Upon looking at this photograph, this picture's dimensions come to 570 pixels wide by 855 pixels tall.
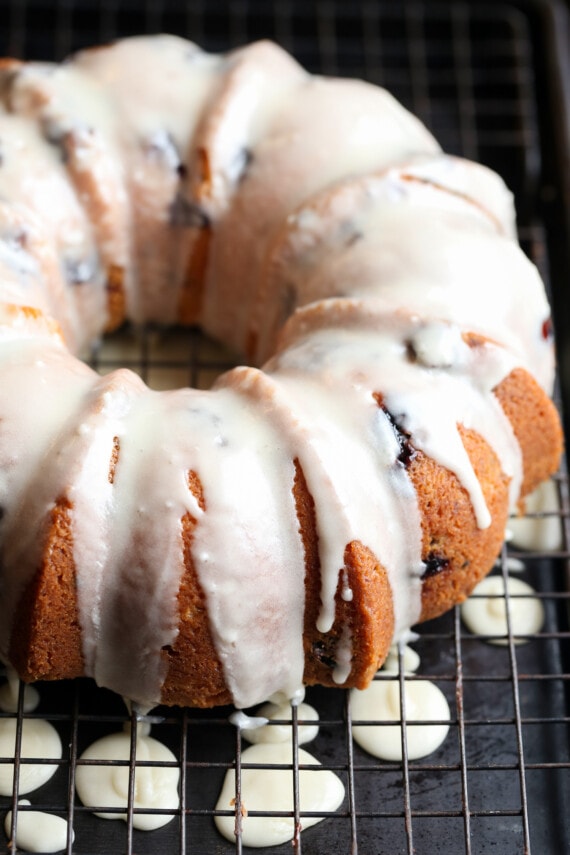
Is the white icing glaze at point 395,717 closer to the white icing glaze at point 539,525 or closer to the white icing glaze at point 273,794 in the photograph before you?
the white icing glaze at point 273,794

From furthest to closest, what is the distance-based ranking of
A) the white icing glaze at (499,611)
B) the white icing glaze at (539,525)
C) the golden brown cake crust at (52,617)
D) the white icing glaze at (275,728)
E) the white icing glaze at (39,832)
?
the white icing glaze at (539,525) → the white icing glaze at (499,611) → the white icing glaze at (275,728) → the white icing glaze at (39,832) → the golden brown cake crust at (52,617)

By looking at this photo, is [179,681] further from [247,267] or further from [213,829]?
[247,267]

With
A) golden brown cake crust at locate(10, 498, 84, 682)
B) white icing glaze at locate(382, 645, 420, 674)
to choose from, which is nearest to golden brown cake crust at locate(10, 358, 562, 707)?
golden brown cake crust at locate(10, 498, 84, 682)

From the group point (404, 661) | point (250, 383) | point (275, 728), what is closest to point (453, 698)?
point (404, 661)

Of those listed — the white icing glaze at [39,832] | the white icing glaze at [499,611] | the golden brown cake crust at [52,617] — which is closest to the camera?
the golden brown cake crust at [52,617]

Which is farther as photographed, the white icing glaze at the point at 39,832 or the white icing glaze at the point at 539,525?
the white icing glaze at the point at 539,525

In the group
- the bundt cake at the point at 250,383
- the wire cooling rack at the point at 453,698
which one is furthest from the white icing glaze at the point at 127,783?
the bundt cake at the point at 250,383

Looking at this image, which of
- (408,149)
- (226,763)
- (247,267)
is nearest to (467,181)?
(408,149)
